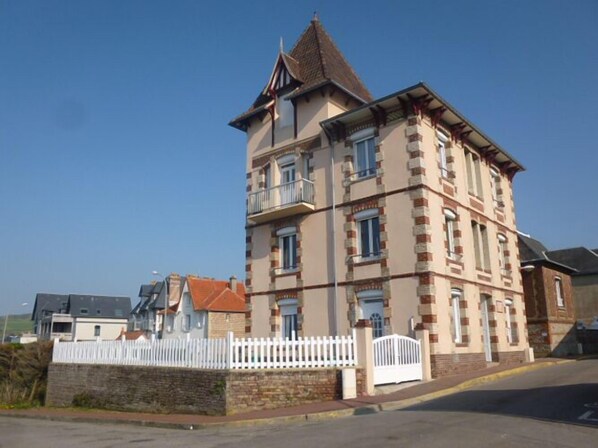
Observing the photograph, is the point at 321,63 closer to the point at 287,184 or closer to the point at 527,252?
the point at 287,184

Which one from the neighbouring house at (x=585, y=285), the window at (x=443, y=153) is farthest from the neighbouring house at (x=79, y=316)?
the window at (x=443, y=153)

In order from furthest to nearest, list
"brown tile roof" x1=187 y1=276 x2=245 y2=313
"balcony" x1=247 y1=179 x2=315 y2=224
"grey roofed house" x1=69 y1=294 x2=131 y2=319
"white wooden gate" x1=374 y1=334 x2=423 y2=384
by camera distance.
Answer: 1. "grey roofed house" x1=69 y1=294 x2=131 y2=319
2. "brown tile roof" x1=187 y1=276 x2=245 y2=313
3. "balcony" x1=247 y1=179 x2=315 y2=224
4. "white wooden gate" x1=374 y1=334 x2=423 y2=384

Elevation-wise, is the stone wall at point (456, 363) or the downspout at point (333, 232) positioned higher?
the downspout at point (333, 232)

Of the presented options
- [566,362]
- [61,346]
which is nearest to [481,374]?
[566,362]

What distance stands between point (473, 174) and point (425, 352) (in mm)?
9230

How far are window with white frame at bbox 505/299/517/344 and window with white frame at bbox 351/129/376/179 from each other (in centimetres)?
878

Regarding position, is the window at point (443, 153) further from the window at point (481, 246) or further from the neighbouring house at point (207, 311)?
the neighbouring house at point (207, 311)

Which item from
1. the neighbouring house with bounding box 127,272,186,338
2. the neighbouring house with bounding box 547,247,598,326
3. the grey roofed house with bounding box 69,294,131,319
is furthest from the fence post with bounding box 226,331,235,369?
the grey roofed house with bounding box 69,294,131,319

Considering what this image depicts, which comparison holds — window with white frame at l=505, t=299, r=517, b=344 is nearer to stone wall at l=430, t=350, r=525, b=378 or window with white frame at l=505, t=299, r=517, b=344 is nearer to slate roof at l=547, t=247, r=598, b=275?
stone wall at l=430, t=350, r=525, b=378

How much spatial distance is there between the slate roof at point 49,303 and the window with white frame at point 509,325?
6726cm

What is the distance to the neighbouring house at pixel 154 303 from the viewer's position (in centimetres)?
5156

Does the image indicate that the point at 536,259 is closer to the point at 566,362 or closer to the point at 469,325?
the point at 566,362

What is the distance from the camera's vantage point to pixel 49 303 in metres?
75.8

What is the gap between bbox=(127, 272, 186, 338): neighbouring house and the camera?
51.6m
